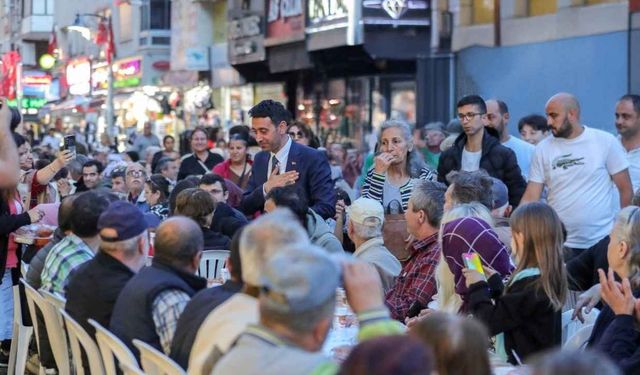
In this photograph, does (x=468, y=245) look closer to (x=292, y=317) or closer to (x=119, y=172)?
(x=292, y=317)

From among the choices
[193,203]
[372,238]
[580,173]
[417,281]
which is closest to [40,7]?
[193,203]

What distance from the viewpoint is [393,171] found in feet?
35.5

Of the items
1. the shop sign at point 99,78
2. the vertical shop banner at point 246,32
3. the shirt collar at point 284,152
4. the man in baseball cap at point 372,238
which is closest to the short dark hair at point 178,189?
the shirt collar at point 284,152

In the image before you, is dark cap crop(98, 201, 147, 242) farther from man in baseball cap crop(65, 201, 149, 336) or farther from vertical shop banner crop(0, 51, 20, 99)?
vertical shop banner crop(0, 51, 20, 99)

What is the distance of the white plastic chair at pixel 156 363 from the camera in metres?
5.35

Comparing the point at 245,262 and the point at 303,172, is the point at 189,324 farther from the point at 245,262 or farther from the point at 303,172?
the point at 303,172

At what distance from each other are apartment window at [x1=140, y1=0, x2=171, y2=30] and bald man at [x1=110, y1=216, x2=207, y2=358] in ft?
118

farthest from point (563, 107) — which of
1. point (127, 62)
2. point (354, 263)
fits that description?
point (127, 62)

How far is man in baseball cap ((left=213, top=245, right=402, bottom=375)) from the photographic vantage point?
3.93m

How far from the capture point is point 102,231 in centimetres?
705

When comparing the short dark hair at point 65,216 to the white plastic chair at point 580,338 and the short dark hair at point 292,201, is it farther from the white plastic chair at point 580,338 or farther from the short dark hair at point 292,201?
the white plastic chair at point 580,338

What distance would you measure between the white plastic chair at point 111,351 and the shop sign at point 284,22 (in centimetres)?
2181

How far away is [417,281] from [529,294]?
1.62 metres

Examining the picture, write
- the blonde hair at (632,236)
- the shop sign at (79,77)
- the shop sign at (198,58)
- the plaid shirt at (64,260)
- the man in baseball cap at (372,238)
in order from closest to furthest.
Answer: the blonde hair at (632,236) < the plaid shirt at (64,260) < the man in baseball cap at (372,238) < the shop sign at (198,58) < the shop sign at (79,77)
